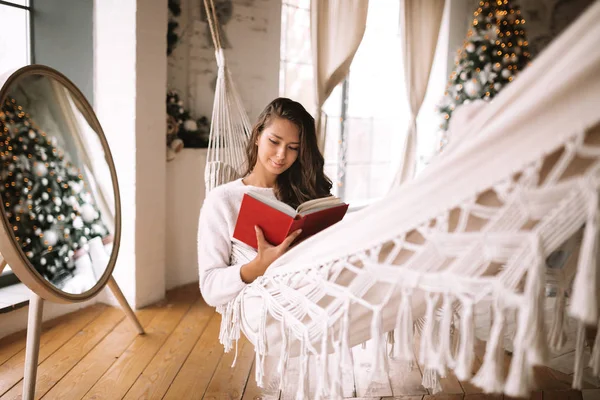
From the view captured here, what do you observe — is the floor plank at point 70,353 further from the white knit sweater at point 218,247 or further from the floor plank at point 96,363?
the white knit sweater at point 218,247

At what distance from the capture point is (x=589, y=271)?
61 cm

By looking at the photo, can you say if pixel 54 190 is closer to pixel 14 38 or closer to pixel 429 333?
pixel 14 38

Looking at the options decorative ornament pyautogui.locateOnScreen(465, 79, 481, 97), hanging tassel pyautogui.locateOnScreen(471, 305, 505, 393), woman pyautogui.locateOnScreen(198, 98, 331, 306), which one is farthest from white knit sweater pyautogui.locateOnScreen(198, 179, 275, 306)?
decorative ornament pyautogui.locateOnScreen(465, 79, 481, 97)

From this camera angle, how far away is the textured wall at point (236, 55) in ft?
8.44

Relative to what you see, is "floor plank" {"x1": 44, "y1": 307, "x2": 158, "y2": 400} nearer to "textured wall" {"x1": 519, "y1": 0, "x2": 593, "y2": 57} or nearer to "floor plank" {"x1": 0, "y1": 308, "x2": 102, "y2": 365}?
"floor plank" {"x1": 0, "y1": 308, "x2": 102, "y2": 365}

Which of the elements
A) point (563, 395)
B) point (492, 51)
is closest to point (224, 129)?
point (563, 395)

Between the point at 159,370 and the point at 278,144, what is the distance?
95cm

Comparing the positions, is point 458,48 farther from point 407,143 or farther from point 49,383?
point 49,383

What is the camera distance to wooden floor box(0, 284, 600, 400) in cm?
151

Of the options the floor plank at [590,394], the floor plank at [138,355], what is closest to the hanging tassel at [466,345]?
the floor plank at [590,394]

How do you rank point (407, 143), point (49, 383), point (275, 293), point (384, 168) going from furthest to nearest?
point (384, 168), point (407, 143), point (49, 383), point (275, 293)

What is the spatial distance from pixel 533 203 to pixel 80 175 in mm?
1553

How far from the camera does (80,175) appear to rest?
1691 mm

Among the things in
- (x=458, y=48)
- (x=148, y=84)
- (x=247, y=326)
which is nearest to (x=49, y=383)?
(x=247, y=326)
